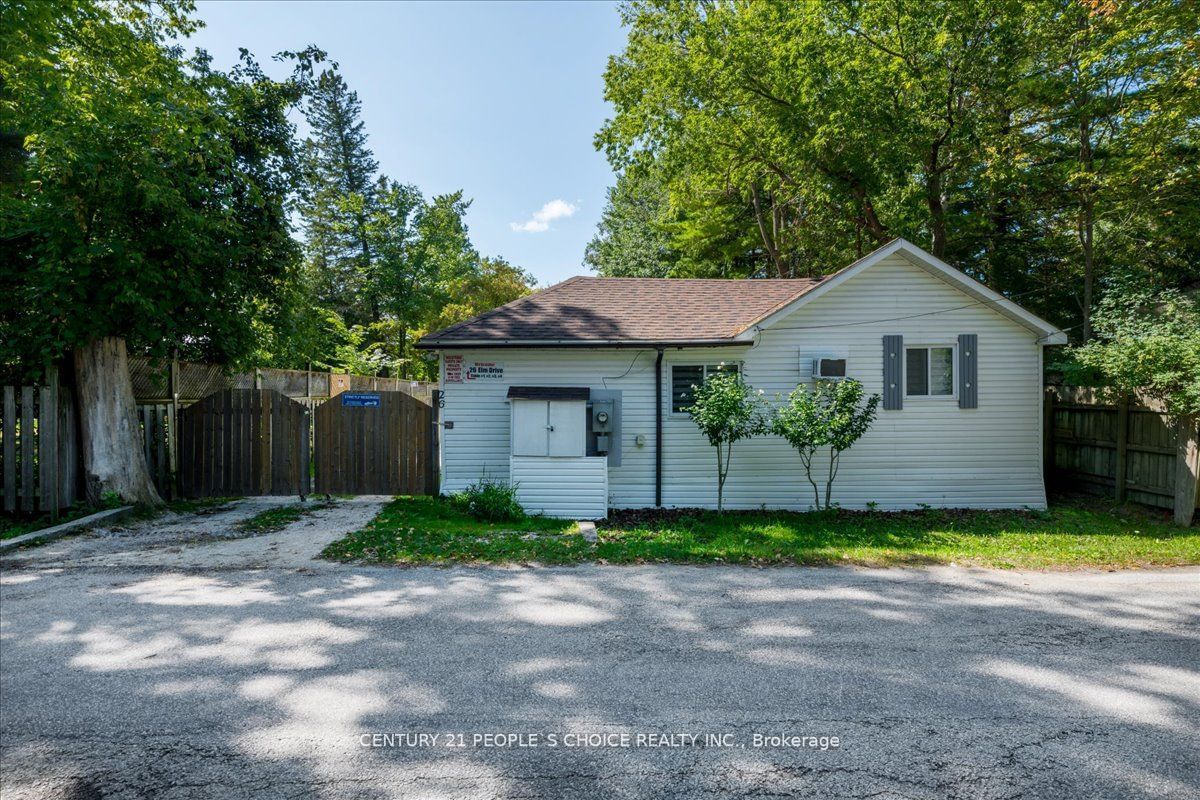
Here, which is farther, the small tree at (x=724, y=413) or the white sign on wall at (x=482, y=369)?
the white sign on wall at (x=482, y=369)

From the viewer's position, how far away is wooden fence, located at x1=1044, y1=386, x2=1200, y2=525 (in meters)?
9.45

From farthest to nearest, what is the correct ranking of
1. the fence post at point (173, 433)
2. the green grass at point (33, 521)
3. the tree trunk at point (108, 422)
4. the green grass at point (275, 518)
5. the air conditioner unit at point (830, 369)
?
the air conditioner unit at point (830, 369)
the fence post at point (173, 433)
the tree trunk at point (108, 422)
the green grass at point (275, 518)
the green grass at point (33, 521)

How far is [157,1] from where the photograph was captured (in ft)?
39.1

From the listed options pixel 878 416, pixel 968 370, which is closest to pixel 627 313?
pixel 878 416

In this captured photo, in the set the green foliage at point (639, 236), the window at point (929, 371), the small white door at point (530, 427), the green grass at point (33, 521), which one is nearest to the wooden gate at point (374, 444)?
the small white door at point (530, 427)

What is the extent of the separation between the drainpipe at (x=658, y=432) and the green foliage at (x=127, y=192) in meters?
7.29

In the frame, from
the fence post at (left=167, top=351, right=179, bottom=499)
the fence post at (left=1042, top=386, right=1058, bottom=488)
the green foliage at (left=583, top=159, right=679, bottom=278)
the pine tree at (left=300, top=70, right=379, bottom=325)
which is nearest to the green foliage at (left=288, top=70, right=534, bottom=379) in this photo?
the pine tree at (left=300, top=70, right=379, bottom=325)

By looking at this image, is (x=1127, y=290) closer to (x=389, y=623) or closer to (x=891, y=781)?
(x=891, y=781)

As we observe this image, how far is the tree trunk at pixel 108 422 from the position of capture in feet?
29.9

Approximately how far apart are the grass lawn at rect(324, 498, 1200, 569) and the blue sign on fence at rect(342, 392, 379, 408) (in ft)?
6.10

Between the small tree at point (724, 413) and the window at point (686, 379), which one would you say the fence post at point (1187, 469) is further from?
the window at point (686, 379)

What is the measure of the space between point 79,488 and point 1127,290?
18329 mm

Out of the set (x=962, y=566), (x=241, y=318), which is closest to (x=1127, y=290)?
(x=962, y=566)

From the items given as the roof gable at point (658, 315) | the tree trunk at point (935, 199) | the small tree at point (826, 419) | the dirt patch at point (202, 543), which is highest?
the tree trunk at point (935, 199)
